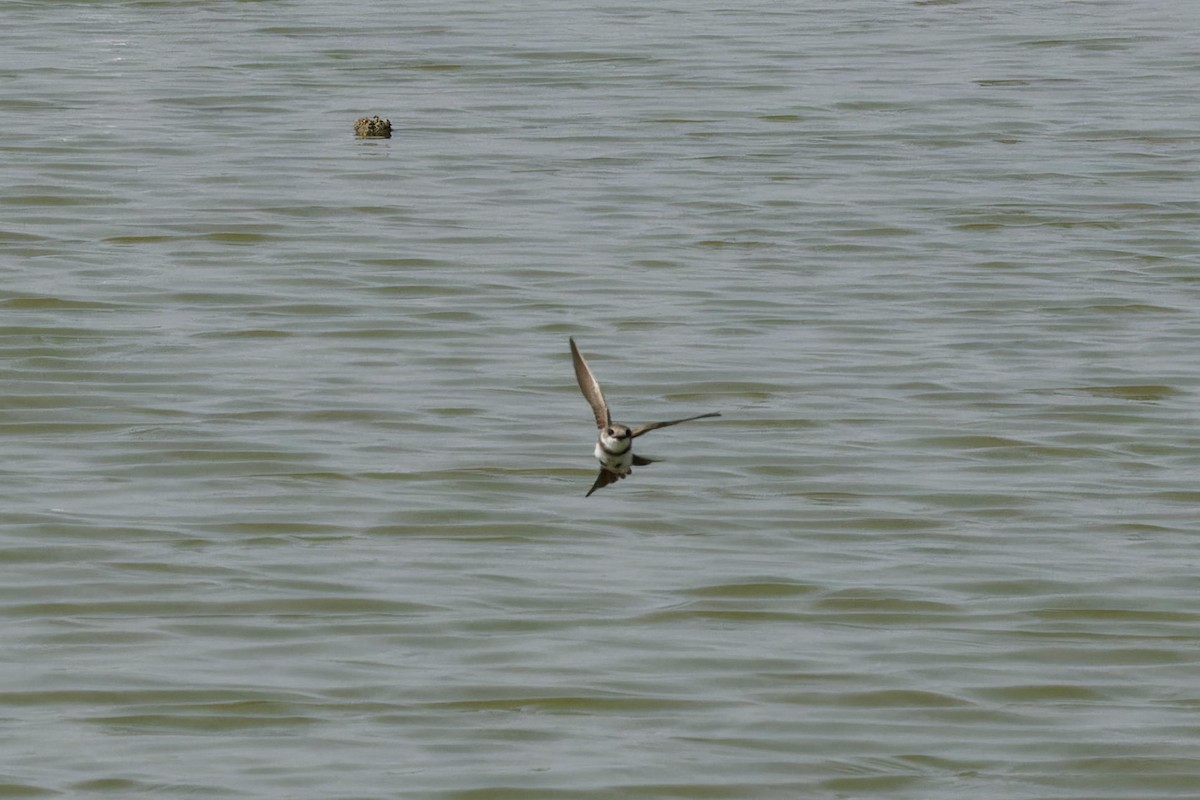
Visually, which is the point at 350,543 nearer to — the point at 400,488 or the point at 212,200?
the point at 400,488

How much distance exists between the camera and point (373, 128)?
658 inches

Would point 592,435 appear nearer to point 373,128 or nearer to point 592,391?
point 592,391

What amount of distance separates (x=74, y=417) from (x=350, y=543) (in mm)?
2017

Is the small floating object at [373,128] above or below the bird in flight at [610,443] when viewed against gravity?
below

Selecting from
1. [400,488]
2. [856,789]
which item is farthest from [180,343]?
[856,789]

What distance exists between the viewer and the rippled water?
7.33 meters

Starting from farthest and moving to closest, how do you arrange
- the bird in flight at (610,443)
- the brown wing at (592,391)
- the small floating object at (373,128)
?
the small floating object at (373,128), the brown wing at (592,391), the bird in flight at (610,443)

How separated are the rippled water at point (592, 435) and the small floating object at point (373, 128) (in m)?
0.22

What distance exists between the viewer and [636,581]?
8.55 m

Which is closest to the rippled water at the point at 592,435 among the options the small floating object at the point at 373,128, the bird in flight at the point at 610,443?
the small floating object at the point at 373,128

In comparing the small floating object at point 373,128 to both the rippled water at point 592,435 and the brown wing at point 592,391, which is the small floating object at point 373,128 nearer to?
the rippled water at point 592,435

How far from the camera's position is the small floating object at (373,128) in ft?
54.7

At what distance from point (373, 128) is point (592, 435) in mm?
6911

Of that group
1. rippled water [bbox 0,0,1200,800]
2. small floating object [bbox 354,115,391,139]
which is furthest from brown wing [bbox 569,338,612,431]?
small floating object [bbox 354,115,391,139]
